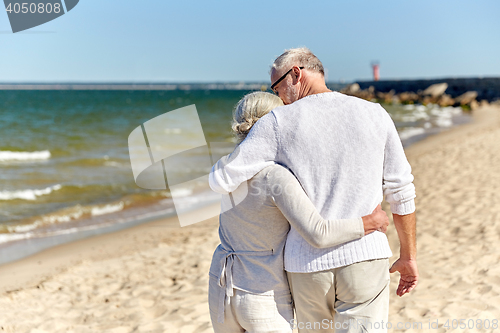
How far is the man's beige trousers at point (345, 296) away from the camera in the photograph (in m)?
1.58

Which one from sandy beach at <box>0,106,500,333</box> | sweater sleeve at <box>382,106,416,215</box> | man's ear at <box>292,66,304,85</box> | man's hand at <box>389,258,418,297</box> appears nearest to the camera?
sweater sleeve at <box>382,106,416,215</box>

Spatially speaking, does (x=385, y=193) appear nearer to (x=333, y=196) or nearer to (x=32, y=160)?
Result: (x=333, y=196)

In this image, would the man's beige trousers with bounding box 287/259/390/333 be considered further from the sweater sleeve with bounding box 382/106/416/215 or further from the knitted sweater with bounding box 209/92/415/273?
the sweater sleeve with bounding box 382/106/416/215

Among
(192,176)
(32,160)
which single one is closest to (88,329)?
(192,176)

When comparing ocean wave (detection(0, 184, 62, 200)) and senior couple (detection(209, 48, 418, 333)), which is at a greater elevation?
senior couple (detection(209, 48, 418, 333))

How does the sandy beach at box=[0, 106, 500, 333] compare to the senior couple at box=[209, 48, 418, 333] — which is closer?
the senior couple at box=[209, 48, 418, 333]

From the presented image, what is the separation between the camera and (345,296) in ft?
5.27

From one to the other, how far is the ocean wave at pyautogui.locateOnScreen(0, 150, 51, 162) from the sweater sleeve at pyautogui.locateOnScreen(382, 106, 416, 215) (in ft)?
47.7

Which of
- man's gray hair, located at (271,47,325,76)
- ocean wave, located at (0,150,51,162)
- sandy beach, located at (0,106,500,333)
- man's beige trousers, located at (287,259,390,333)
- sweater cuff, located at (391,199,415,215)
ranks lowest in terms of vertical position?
ocean wave, located at (0,150,51,162)

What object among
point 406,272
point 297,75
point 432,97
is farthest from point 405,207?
point 432,97

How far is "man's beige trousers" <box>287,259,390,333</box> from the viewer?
1.58 m

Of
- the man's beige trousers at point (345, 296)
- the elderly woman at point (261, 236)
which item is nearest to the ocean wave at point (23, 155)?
the elderly woman at point (261, 236)

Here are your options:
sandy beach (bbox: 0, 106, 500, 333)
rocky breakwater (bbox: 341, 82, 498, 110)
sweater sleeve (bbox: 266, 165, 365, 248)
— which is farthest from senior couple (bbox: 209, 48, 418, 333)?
rocky breakwater (bbox: 341, 82, 498, 110)

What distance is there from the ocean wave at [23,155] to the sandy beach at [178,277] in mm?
9155
